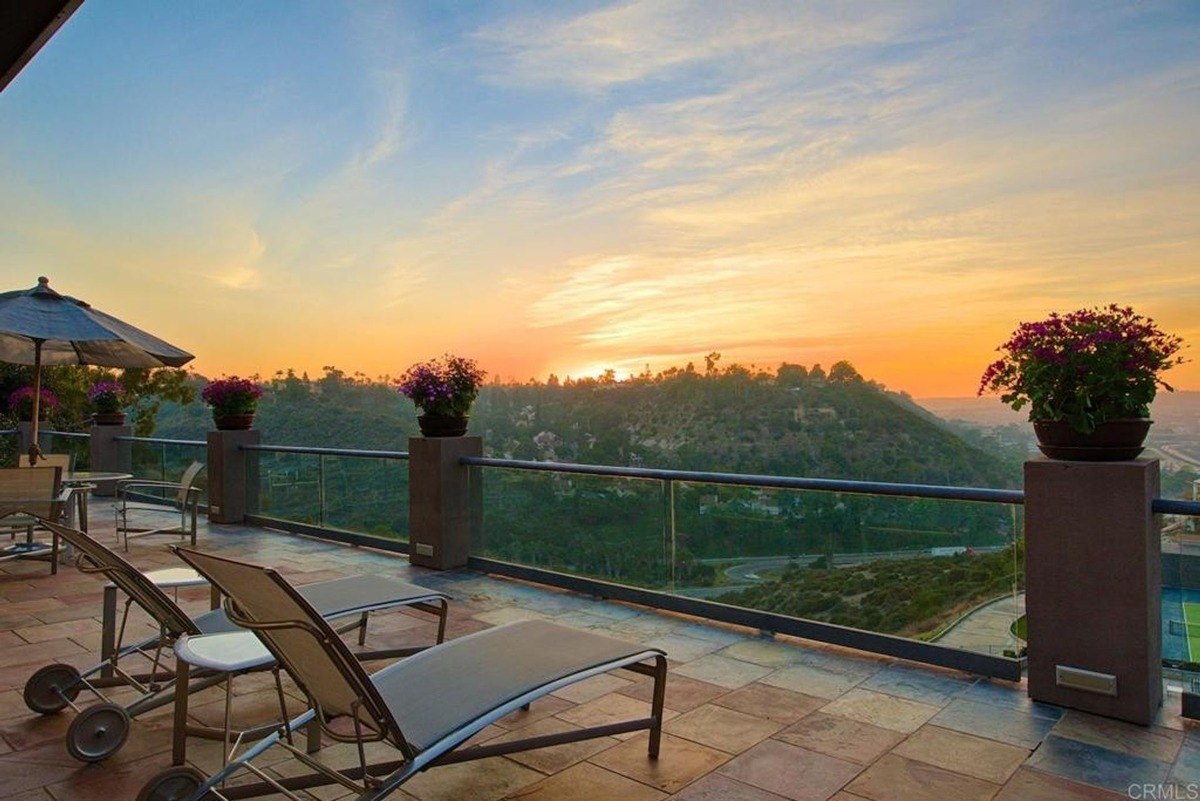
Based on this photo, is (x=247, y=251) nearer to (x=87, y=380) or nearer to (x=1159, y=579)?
(x=87, y=380)

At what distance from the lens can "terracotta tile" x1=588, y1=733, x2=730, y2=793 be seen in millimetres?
2766

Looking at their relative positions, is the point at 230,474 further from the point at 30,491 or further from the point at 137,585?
the point at 137,585

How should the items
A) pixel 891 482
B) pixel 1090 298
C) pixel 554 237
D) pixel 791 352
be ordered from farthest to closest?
pixel 791 352
pixel 554 237
pixel 891 482
pixel 1090 298

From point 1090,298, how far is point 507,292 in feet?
31.7

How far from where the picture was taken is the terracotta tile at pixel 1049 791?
2.57 m

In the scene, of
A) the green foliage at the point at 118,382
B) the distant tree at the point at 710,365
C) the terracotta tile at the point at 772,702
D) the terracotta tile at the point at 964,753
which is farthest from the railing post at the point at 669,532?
the green foliage at the point at 118,382

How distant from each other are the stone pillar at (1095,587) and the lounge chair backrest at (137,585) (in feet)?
12.3

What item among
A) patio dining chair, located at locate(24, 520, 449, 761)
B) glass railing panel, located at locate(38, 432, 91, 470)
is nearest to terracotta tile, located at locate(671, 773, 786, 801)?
patio dining chair, located at locate(24, 520, 449, 761)

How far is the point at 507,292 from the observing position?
1236 centimetres

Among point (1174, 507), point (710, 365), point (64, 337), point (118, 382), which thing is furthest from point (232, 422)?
point (1174, 507)

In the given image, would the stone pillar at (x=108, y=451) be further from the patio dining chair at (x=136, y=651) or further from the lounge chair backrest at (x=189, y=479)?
the patio dining chair at (x=136, y=651)

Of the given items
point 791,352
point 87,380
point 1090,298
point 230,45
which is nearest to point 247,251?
point 230,45

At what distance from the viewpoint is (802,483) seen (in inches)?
180

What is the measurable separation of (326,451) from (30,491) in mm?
2708
